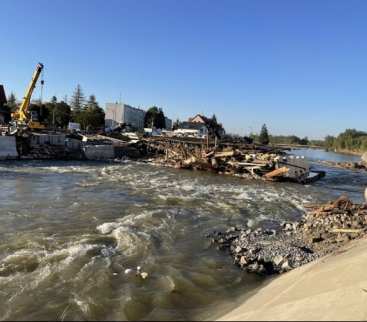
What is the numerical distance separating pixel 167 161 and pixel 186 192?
1922cm

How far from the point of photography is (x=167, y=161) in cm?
4191

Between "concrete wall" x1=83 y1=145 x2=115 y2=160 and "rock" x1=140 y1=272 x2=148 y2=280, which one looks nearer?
"rock" x1=140 y1=272 x2=148 y2=280

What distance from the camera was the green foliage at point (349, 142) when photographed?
13889 cm

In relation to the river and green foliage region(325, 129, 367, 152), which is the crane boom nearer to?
the river

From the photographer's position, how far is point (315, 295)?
6289 mm

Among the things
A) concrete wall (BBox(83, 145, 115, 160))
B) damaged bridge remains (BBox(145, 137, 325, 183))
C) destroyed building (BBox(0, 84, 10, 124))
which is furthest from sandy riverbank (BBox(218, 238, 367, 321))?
destroyed building (BBox(0, 84, 10, 124))

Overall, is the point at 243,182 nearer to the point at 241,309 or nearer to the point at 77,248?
the point at 77,248

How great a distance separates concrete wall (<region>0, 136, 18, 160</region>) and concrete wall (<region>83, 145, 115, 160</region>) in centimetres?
811

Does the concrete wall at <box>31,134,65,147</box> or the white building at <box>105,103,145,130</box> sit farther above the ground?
the white building at <box>105,103,145,130</box>

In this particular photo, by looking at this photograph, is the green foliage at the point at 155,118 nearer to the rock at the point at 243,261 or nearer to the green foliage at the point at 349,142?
the green foliage at the point at 349,142

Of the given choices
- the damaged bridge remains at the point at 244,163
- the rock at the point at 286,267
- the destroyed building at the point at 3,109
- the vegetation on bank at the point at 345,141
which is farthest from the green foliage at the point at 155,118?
the rock at the point at 286,267

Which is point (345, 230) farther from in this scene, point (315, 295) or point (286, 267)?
point (315, 295)

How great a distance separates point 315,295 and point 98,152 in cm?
4157

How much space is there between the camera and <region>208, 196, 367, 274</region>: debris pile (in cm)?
988
